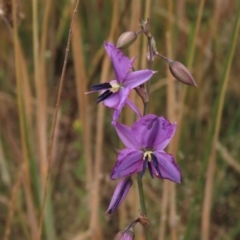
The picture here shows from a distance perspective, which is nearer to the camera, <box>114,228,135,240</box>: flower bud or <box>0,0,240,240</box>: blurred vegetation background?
<box>114,228,135,240</box>: flower bud

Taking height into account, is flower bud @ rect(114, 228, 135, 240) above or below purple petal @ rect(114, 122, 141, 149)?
below

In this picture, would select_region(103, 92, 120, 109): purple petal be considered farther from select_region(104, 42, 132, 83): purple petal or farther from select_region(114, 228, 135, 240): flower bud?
select_region(114, 228, 135, 240): flower bud

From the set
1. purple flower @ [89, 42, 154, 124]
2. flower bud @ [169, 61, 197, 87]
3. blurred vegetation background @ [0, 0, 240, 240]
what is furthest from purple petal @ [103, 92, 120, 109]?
blurred vegetation background @ [0, 0, 240, 240]

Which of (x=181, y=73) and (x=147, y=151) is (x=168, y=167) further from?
(x=181, y=73)

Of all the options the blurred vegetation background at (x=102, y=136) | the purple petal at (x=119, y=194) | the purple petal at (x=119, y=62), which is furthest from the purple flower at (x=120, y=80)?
the blurred vegetation background at (x=102, y=136)

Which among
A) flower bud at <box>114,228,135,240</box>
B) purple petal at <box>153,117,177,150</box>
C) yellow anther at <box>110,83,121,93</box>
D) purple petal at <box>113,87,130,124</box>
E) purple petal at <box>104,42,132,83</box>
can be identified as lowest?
flower bud at <box>114,228,135,240</box>

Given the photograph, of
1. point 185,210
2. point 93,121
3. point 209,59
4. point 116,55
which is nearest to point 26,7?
point 93,121

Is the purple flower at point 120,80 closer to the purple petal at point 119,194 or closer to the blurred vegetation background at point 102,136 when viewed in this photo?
the purple petal at point 119,194

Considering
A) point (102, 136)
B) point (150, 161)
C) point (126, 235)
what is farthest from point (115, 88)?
point (102, 136)
